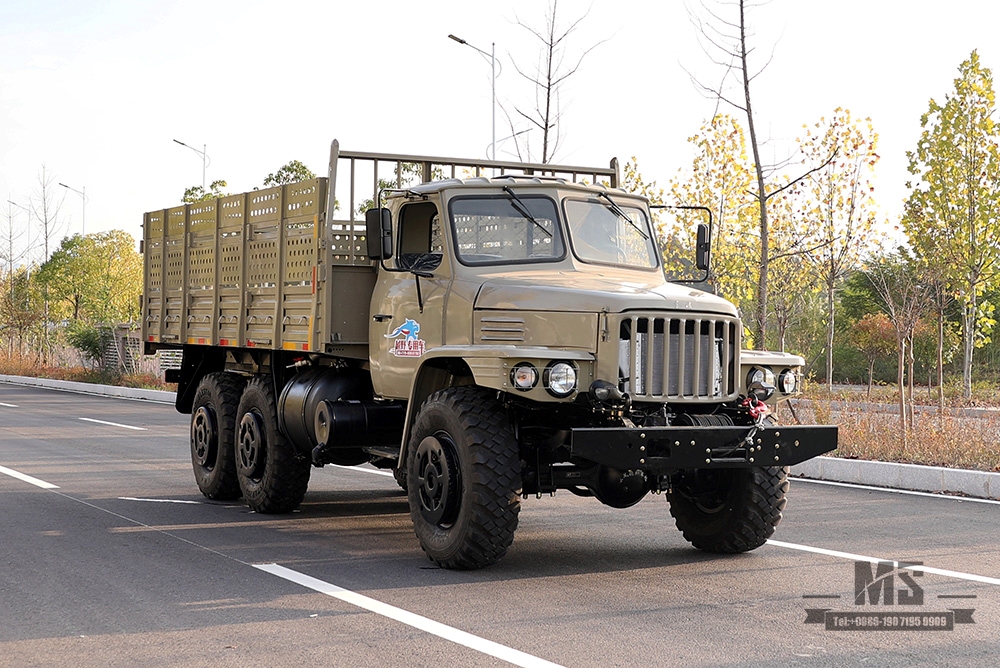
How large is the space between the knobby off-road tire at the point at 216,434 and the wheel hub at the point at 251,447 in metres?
0.34

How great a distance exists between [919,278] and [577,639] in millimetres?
18923

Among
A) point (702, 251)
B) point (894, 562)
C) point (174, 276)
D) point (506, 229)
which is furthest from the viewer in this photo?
point (174, 276)

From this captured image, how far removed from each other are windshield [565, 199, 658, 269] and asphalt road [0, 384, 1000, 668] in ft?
7.34

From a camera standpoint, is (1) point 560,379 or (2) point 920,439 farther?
(2) point 920,439

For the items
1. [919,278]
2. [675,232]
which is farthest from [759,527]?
[675,232]

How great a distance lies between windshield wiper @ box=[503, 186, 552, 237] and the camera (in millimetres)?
8930

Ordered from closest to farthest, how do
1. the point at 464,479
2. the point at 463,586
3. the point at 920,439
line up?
the point at 463,586
the point at 464,479
the point at 920,439

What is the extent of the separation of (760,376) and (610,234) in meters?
1.73

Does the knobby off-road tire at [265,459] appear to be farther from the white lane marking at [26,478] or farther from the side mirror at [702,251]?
the side mirror at [702,251]

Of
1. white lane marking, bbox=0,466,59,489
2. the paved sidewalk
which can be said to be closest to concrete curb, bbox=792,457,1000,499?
Result: the paved sidewalk

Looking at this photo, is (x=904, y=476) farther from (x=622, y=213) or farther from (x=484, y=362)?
(x=484, y=362)

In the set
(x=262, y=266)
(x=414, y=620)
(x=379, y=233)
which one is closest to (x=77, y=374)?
(x=262, y=266)

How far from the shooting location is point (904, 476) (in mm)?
12344

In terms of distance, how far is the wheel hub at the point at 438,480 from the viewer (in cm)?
789
